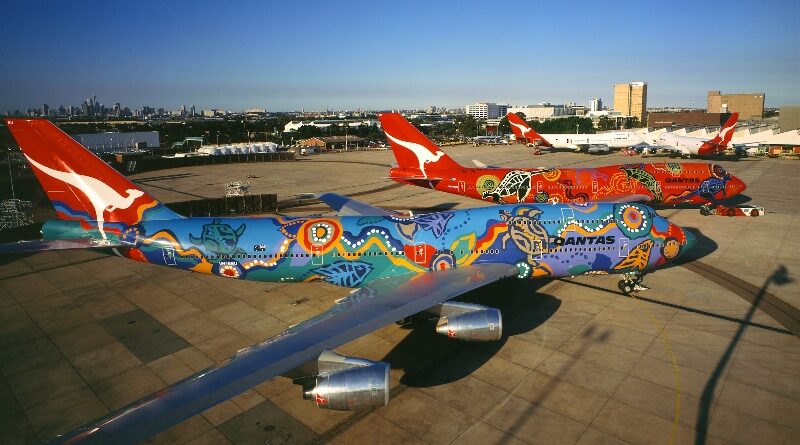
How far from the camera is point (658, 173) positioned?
152ft

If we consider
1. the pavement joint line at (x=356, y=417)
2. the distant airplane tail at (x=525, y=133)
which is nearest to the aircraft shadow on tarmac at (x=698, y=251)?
the pavement joint line at (x=356, y=417)

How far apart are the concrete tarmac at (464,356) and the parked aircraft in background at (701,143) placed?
235ft

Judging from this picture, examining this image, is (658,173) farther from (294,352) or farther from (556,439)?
(294,352)

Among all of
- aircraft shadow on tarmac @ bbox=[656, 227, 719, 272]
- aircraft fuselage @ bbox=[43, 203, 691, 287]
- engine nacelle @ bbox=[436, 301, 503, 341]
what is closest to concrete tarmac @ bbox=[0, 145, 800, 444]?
aircraft shadow on tarmac @ bbox=[656, 227, 719, 272]

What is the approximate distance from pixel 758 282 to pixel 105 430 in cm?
3459

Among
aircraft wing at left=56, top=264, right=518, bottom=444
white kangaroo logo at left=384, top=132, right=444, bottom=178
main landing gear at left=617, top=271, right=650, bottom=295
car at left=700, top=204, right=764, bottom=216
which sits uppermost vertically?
white kangaroo logo at left=384, top=132, right=444, bottom=178

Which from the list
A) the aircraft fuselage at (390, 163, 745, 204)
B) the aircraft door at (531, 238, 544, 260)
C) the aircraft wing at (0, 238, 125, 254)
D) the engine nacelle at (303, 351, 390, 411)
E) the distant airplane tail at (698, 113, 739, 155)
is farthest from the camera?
the distant airplane tail at (698, 113, 739, 155)

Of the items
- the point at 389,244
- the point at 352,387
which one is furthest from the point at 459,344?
the point at 352,387

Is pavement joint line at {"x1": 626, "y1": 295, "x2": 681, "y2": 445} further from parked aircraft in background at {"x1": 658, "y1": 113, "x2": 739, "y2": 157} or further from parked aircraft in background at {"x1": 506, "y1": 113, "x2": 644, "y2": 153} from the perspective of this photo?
parked aircraft in background at {"x1": 506, "y1": 113, "x2": 644, "y2": 153}

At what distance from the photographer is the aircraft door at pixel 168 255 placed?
22944mm

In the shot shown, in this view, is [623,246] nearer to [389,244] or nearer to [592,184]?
[389,244]

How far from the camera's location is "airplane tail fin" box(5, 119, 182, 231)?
2097cm

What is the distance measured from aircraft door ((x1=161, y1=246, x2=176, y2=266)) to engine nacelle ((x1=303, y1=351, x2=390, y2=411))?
12359 mm

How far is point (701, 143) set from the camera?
327 ft
